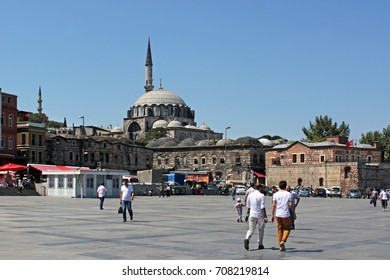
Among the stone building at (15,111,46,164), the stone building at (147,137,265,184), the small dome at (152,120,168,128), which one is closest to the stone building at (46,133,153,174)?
the stone building at (15,111,46,164)

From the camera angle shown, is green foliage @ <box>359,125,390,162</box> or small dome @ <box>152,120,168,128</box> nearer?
green foliage @ <box>359,125,390,162</box>

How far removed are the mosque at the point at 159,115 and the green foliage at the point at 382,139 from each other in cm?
4150

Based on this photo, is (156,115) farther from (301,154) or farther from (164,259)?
(164,259)

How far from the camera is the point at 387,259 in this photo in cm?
1253

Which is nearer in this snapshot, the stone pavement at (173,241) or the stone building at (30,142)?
the stone pavement at (173,241)

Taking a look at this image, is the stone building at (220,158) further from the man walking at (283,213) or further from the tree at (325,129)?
the man walking at (283,213)

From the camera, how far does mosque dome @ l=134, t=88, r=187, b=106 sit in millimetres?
150500

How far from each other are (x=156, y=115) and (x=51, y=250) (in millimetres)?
136421

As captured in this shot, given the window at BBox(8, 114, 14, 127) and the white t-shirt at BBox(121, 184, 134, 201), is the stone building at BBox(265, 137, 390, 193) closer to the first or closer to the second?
the window at BBox(8, 114, 14, 127)

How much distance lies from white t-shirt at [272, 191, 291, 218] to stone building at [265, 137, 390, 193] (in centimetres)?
6955

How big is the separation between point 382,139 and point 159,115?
5744 cm

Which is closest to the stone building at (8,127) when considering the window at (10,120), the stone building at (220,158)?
the window at (10,120)

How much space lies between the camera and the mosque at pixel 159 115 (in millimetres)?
145000
